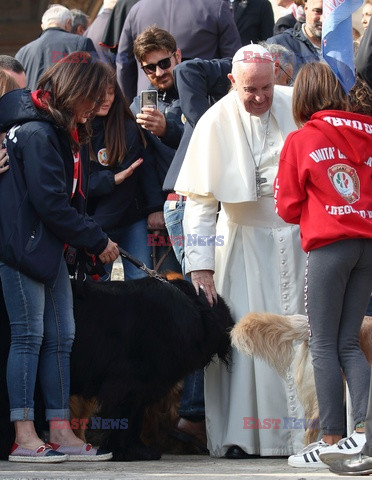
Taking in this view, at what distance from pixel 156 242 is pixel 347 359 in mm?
2401

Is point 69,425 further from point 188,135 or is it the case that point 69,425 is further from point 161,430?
point 188,135

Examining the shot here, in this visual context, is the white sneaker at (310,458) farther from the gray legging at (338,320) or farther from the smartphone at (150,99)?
the smartphone at (150,99)

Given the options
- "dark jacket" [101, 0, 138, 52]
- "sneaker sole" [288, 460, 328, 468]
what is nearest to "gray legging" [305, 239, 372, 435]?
"sneaker sole" [288, 460, 328, 468]

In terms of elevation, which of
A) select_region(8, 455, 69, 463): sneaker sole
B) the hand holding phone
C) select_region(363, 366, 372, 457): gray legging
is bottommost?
select_region(8, 455, 69, 463): sneaker sole

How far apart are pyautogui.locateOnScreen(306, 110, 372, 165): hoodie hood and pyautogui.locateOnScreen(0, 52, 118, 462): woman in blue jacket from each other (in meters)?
1.29

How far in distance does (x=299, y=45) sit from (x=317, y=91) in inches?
115

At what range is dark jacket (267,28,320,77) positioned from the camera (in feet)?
27.6

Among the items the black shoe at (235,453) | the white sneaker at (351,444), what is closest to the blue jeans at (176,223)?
the black shoe at (235,453)

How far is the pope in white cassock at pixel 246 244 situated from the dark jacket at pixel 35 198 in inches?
34.5

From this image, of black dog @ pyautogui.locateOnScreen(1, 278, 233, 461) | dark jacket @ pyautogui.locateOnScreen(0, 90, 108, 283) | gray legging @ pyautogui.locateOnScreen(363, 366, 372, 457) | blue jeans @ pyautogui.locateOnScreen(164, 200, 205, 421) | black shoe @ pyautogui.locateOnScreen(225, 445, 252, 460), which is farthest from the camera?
blue jeans @ pyautogui.locateOnScreen(164, 200, 205, 421)

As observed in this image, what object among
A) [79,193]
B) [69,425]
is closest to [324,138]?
[79,193]

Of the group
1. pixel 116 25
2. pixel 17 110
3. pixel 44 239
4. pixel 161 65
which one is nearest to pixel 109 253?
pixel 44 239

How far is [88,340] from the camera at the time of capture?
20.7 feet

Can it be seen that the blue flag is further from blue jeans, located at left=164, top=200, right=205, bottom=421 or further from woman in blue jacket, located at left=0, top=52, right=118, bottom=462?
blue jeans, located at left=164, top=200, right=205, bottom=421
